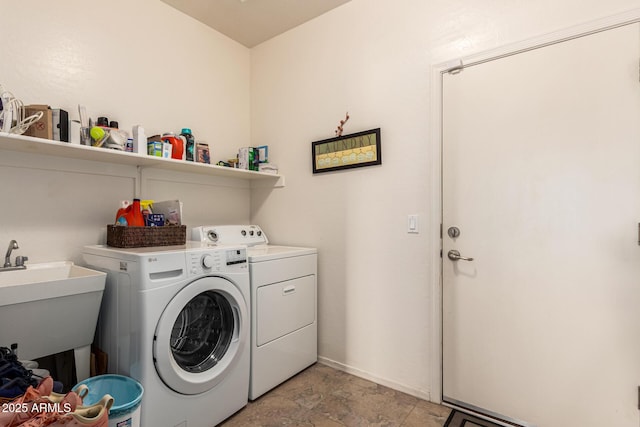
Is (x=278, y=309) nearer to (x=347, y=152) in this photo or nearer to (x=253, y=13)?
(x=347, y=152)

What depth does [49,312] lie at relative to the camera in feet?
4.61

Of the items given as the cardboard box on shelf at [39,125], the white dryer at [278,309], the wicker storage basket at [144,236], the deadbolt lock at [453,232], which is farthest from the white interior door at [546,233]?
the cardboard box on shelf at [39,125]

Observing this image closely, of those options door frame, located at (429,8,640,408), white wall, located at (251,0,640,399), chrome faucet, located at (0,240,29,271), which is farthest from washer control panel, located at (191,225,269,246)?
door frame, located at (429,8,640,408)

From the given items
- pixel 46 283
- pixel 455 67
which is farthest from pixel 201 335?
pixel 455 67

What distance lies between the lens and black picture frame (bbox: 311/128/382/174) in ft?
7.03

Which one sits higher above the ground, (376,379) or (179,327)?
(179,327)

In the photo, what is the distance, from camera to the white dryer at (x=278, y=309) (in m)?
1.92

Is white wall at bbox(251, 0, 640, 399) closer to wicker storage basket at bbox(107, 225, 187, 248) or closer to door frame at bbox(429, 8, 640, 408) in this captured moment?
door frame at bbox(429, 8, 640, 408)

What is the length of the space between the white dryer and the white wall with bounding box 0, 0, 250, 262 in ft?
1.92

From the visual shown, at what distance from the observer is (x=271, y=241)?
2.77m

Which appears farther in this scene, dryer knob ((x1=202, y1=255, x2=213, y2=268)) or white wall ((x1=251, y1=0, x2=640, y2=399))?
white wall ((x1=251, y1=0, x2=640, y2=399))

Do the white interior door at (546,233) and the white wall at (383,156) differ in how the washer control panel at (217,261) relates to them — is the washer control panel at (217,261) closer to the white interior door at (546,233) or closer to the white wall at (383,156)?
the white wall at (383,156)

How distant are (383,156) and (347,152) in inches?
11.2

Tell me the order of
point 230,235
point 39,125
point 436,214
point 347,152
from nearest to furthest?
point 39,125
point 436,214
point 347,152
point 230,235
